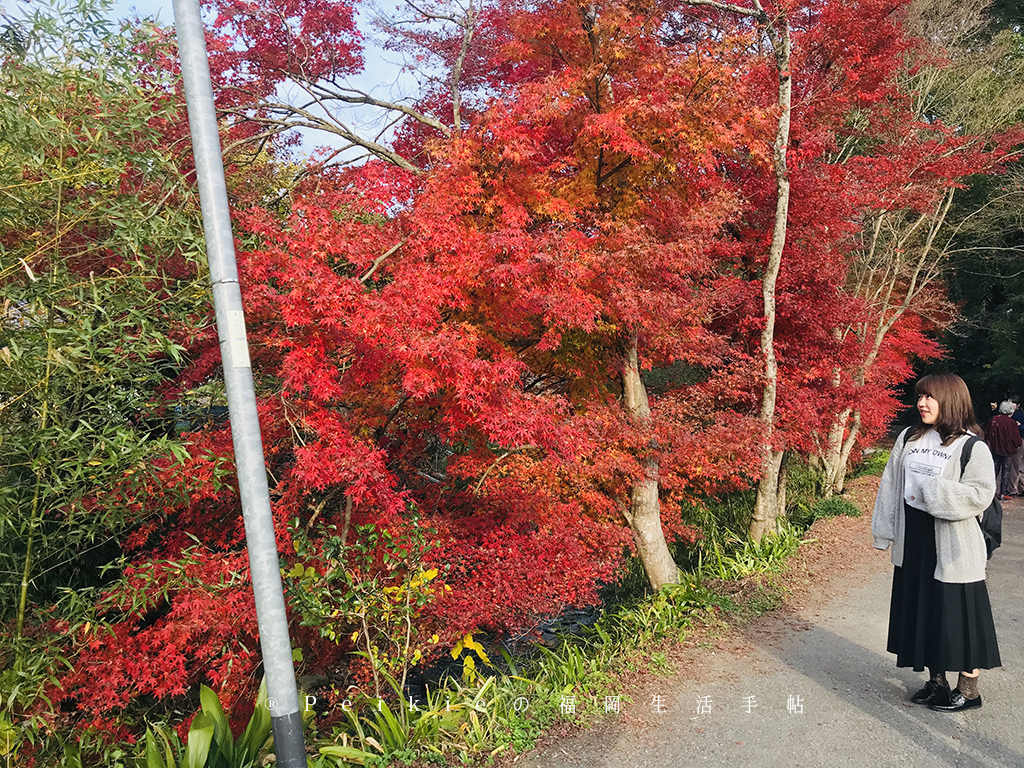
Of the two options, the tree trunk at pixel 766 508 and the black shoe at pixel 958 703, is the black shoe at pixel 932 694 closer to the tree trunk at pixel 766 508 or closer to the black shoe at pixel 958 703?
the black shoe at pixel 958 703

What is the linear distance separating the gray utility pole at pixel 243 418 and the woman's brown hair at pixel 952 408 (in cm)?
341

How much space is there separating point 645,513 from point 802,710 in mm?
3790

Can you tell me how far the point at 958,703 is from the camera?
3879 millimetres

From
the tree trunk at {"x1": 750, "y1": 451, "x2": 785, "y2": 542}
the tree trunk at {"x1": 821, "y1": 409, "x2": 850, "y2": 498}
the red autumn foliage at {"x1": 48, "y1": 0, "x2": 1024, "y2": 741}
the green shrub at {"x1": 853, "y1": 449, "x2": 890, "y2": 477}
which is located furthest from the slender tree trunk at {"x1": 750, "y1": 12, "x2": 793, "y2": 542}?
the green shrub at {"x1": 853, "y1": 449, "x2": 890, "y2": 477}

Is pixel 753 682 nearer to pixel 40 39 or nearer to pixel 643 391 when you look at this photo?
pixel 643 391

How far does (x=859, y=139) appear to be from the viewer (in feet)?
40.1

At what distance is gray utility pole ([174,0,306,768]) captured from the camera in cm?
290

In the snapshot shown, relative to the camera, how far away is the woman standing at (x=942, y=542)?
368 cm

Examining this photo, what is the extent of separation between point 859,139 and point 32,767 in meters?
13.9

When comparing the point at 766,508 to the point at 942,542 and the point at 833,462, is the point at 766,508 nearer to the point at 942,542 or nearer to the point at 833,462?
the point at 833,462

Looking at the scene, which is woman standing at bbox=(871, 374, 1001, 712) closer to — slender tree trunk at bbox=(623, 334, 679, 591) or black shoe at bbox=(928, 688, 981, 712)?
black shoe at bbox=(928, 688, 981, 712)

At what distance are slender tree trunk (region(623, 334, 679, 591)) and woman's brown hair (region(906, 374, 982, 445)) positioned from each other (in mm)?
4181

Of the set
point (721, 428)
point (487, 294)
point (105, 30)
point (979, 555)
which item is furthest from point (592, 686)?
point (105, 30)

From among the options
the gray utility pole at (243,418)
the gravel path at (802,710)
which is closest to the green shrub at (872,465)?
the gravel path at (802,710)
